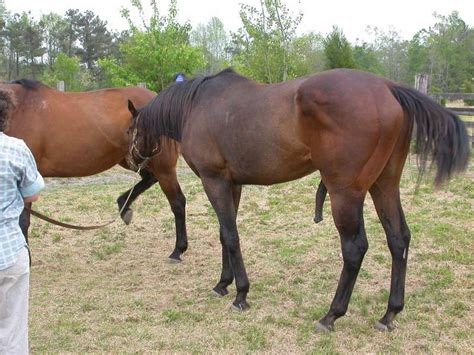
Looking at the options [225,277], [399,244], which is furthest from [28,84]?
[399,244]

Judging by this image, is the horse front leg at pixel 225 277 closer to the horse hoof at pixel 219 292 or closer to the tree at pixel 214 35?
the horse hoof at pixel 219 292

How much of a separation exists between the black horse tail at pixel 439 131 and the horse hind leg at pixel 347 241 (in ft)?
1.89

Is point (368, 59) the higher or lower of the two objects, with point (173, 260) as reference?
higher

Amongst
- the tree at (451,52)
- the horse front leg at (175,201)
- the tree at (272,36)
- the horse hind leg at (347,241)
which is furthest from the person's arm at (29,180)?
the tree at (451,52)

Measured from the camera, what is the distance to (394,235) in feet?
12.0

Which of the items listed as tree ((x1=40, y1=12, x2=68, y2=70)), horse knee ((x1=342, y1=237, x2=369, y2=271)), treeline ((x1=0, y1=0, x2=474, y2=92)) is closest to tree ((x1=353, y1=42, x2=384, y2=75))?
treeline ((x1=0, y1=0, x2=474, y2=92))

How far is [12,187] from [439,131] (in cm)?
260

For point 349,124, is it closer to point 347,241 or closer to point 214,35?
point 347,241

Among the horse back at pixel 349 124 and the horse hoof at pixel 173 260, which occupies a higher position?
the horse back at pixel 349 124

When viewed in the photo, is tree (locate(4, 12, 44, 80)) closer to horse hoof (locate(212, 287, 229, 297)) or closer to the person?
horse hoof (locate(212, 287, 229, 297))

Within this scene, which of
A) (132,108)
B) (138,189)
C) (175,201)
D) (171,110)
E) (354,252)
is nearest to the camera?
(354,252)

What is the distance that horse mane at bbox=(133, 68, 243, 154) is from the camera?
420 cm

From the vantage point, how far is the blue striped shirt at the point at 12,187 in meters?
2.31

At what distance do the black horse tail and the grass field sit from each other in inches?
45.4
